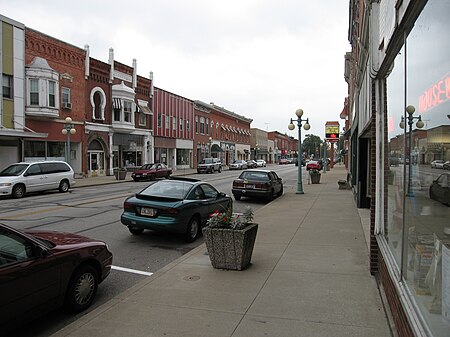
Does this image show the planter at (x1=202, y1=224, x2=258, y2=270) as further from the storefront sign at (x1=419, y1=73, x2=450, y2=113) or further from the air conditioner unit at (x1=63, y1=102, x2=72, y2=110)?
the air conditioner unit at (x1=63, y1=102, x2=72, y2=110)

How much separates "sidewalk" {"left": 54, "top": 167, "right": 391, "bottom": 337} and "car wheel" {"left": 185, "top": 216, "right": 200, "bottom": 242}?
1295 millimetres

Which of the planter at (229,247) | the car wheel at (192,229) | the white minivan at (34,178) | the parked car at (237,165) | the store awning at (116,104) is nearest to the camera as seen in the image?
the planter at (229,247)

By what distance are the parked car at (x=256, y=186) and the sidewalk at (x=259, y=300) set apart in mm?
8971

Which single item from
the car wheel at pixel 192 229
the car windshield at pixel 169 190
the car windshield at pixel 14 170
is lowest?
the car wheel at pixel 192 229

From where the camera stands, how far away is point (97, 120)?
34188 mm

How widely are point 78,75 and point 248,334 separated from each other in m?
31.7

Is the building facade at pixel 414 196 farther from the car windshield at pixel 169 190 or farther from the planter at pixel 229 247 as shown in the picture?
the car windshield at pixel 169 190

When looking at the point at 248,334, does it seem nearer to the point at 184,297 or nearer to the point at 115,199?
the point at 184,297

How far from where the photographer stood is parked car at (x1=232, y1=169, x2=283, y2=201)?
56.4 ft

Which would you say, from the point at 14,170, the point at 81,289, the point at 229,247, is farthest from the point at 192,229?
the point at 14,170

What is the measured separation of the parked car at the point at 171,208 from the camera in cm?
886

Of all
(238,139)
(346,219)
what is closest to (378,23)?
(346,219)

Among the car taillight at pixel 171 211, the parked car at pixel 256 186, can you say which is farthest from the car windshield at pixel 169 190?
the parked car at pixel 256 186

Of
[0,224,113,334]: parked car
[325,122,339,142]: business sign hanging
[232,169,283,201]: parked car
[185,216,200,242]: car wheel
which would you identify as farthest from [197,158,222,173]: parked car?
[0,224,113,334]: parked car
